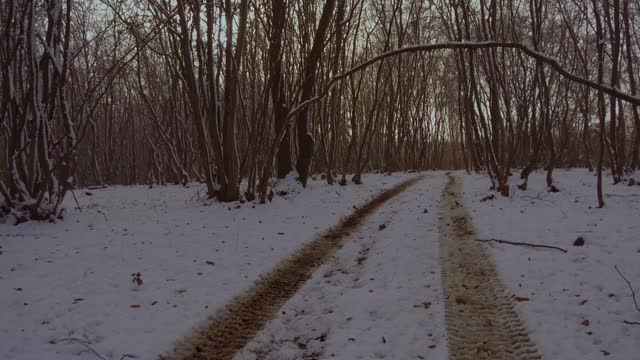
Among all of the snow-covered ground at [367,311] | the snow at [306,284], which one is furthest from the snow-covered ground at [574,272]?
the snow-covered ground at [367,311]

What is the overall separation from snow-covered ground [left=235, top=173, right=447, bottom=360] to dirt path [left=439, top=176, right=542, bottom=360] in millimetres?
132

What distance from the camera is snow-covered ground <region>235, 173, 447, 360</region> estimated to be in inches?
159

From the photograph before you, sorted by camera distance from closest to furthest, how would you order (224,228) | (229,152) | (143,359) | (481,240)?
(143,359) → (481,240) → (224,228) → (229,152)

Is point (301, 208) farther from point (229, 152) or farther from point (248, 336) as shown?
point (248, 336)

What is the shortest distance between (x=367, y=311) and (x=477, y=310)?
1.16 metres

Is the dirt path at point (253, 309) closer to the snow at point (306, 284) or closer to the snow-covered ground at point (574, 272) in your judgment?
the snow at point (306, 284)

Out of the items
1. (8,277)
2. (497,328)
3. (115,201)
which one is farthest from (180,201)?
(497,328)

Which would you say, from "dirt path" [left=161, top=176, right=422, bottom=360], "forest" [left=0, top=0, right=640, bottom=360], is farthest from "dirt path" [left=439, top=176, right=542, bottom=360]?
"dirt path" [left=161, top=176, right=422, bottom=360]

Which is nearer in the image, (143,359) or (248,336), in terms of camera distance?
(143,359)

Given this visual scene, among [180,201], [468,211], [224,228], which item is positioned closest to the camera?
[224,228]

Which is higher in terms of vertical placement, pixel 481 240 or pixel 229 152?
pixel 229 152

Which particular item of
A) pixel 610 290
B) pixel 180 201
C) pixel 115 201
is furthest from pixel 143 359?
pixel 115 201

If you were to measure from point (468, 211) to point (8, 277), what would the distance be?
9177 millimetres

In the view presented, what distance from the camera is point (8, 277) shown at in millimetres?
5734
